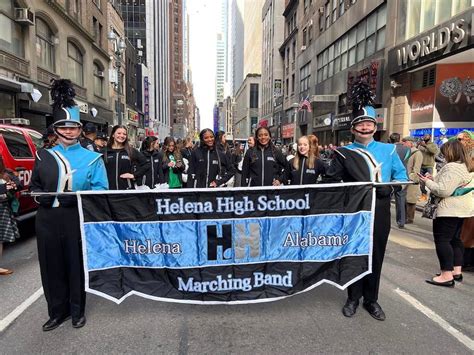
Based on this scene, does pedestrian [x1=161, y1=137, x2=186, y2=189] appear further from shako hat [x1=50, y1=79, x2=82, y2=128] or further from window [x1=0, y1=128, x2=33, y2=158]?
shako hat [x1=50, y1=79, x2=82, y2=128]

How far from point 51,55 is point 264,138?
2188 centimetres

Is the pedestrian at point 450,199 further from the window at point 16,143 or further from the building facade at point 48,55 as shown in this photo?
the building facade at point 48,55

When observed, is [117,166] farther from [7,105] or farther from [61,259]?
[7,105]

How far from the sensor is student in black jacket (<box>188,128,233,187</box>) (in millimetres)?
7102

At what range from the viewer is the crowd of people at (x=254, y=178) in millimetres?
3488

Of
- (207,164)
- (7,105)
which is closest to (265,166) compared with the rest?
(207,164)

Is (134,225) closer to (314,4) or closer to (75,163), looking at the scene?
(75,163)

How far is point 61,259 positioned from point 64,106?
1.50m

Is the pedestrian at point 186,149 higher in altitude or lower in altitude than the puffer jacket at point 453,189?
higher

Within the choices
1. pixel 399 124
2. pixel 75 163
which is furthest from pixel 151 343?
pixel 399 124

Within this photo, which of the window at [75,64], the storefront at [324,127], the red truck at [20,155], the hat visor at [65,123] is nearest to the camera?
the hat visor at [65,123]

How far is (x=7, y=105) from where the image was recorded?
17688 millimetres

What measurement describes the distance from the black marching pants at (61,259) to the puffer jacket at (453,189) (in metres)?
4.07

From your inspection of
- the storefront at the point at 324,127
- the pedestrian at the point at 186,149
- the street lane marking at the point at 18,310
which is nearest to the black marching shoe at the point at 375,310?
the street lane marking at the point at 18,310
